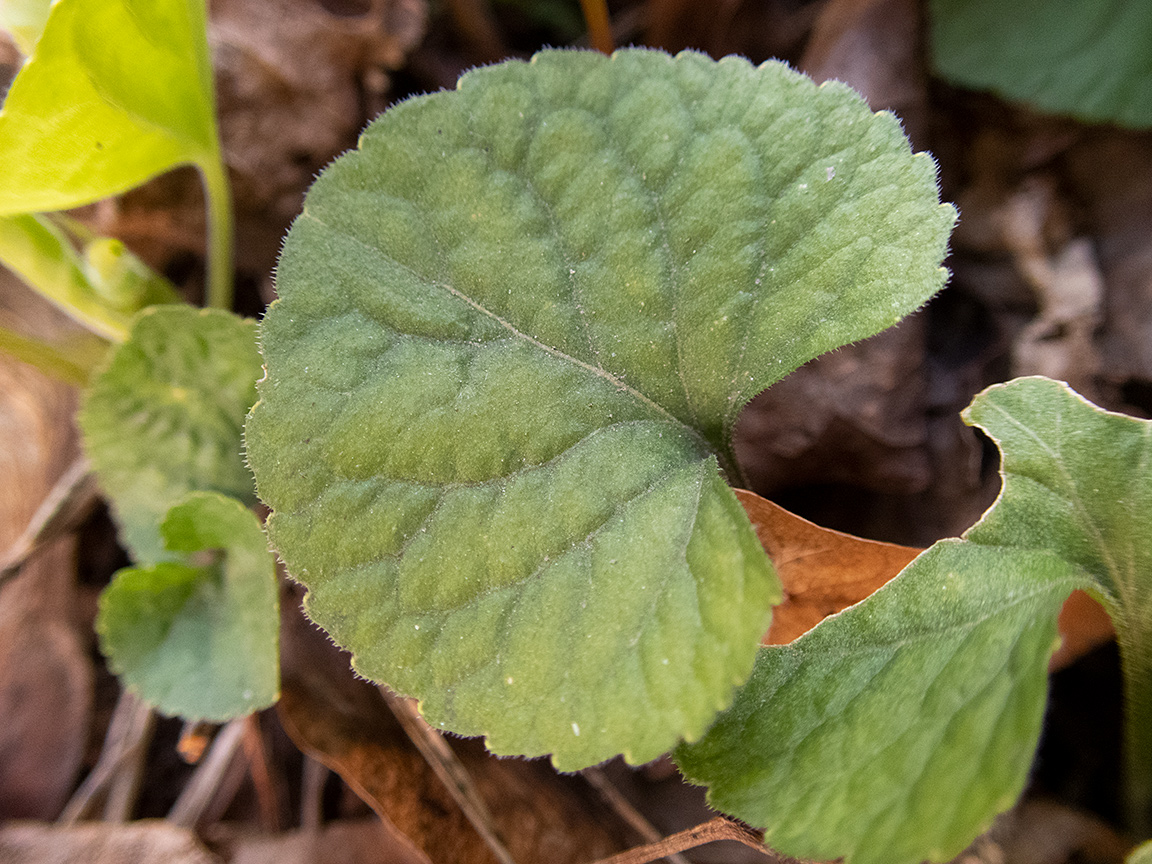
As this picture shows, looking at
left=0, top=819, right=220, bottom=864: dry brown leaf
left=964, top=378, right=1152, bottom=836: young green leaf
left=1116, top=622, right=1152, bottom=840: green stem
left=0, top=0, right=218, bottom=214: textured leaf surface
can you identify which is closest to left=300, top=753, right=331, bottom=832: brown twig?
left=0, top=819, right=220, bottom=864: dry brown leaf

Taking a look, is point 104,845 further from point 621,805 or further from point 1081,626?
point 1081,626

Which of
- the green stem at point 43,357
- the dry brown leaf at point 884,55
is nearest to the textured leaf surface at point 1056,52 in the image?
the dry brown leaf at point 884,55

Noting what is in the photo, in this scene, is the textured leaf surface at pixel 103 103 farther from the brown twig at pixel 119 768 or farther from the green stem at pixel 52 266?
the brown twig at pixel 119 768

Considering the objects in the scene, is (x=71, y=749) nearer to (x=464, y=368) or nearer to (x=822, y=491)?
(x=464, y=368)

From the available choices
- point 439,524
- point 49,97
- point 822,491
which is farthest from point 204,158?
point 822,491

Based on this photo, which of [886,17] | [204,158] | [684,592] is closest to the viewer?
[684,592]

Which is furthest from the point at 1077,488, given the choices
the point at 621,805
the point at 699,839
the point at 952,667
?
the point at 621,805

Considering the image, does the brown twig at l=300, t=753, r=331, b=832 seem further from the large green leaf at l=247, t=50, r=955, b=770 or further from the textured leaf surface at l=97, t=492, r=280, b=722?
the large green leaf at l=247, t=50, r=955, b=770
